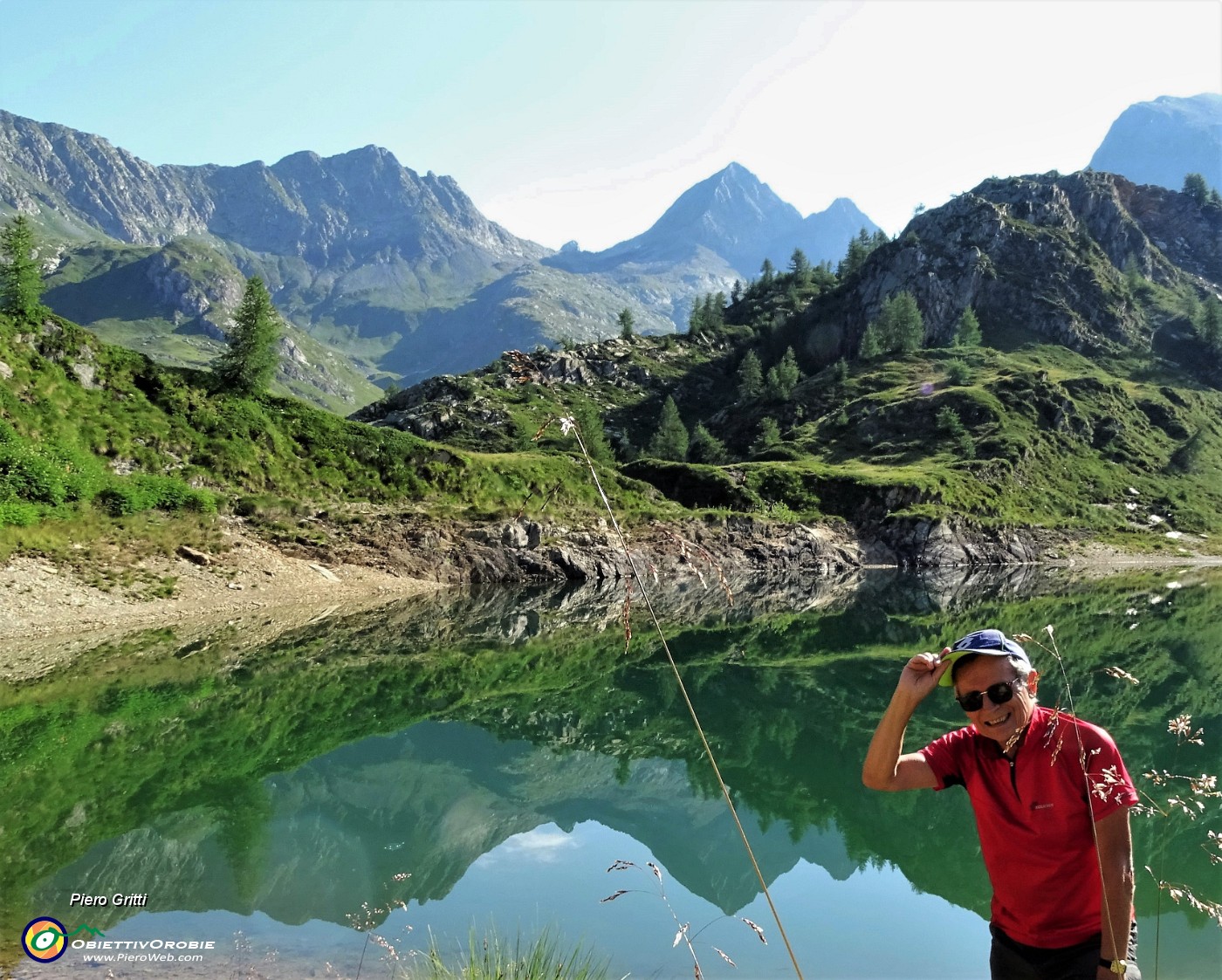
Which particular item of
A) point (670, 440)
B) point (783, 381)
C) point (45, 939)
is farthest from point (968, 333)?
point (45, 939)

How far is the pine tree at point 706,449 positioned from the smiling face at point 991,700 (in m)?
111

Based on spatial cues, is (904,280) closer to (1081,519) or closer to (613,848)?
(1081,519)

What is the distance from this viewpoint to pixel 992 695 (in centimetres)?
386

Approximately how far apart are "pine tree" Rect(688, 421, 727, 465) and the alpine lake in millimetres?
87849

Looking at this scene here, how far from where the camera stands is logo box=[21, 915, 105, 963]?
7337 mm

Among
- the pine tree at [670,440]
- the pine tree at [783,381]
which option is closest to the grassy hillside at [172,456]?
the pine tree at [670,440]

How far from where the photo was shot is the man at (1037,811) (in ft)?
11.6

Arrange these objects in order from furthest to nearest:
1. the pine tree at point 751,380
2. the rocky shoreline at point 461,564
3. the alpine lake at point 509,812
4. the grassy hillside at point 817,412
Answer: the pine tree at point 751,380, the grassy hillside at point 817,412, the rocky shoreline at point 461,564, the alpine lake at point 509,812

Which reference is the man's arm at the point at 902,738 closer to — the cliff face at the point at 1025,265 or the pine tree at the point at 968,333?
the pine tree at the point at 968,333

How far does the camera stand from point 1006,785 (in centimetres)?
406

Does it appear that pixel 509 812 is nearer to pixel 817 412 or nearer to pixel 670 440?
pixel 670 440

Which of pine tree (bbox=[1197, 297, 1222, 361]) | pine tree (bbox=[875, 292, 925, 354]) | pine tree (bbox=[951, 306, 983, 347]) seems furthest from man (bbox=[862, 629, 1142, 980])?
pine tree (bbox=[1197, 297, 1222, 361])

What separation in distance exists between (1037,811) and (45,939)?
31.7 feet

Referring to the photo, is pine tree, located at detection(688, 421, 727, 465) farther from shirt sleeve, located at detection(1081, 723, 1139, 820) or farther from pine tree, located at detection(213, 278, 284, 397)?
shirt sleeve, located at detection(1081, 723, 1139, 820)
